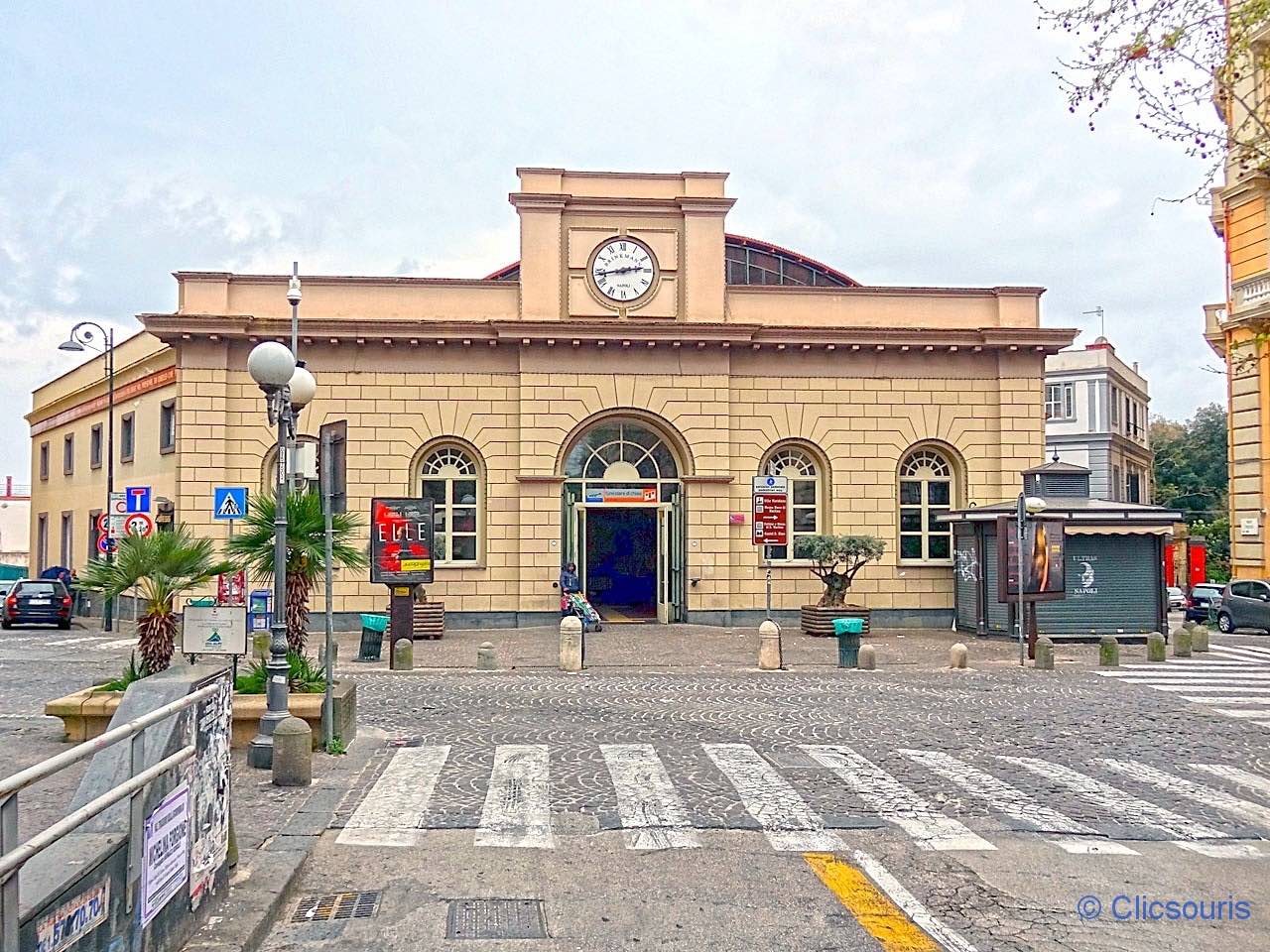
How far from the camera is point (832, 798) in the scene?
8672mm

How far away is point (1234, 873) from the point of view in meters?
6.88

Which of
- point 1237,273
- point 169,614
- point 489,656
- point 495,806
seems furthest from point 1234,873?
point 1237,273

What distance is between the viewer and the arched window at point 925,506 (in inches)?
1031

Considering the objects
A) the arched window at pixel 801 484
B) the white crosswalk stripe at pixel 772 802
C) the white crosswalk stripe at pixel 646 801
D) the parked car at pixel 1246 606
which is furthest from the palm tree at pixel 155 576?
the parked car at pixel 1246 606

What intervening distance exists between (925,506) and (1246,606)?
8.47m

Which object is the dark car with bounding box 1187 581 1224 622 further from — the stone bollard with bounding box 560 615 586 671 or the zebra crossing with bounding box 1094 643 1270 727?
the stone bollard with bounding box 560 615 586 671

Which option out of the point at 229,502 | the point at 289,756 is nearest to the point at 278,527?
the point at 289,756

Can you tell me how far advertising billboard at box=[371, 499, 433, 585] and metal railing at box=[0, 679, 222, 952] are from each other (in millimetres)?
14735

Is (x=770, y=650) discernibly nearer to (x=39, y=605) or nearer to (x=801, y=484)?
(x=801, y=484)

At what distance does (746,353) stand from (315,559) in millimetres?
15543

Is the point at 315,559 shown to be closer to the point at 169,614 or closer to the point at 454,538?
the point at 169,614

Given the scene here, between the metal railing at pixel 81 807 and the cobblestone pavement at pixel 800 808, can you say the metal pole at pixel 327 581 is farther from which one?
the metal railing at pixel 81 807

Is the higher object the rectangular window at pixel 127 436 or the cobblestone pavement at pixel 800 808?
the rectangular window at pixel 127 436

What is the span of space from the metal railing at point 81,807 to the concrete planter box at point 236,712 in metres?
5.48
